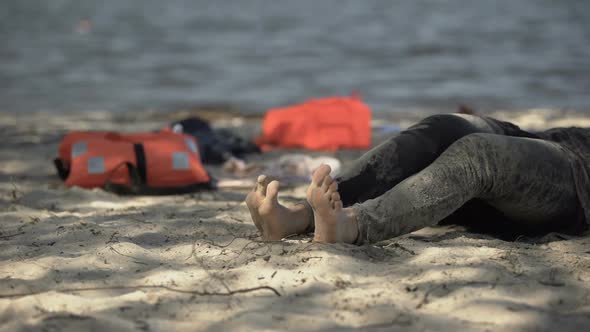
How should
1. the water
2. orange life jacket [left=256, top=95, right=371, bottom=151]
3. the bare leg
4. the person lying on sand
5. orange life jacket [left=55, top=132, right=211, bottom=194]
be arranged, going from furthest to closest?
the water
orange life jacket [left=256, top=95, right=371, bottom=151]
orange life jacket [left=55, top=132, right=211, bottom=194]
the bare leg
the person lying on sand

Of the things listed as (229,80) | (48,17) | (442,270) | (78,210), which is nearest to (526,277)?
(442,270)

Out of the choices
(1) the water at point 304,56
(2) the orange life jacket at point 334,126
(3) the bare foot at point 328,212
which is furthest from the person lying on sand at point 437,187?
(1) the water at point 304,56

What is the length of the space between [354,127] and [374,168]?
2.66m

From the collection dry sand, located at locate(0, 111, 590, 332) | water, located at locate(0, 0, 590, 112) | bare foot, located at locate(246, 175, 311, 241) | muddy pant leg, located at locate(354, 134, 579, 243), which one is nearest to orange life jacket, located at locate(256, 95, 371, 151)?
dry sand, located at locate(0, 111, 590, 332)

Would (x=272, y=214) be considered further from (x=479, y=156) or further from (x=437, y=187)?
(x=479, y=156)

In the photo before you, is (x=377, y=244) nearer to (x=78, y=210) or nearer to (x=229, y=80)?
(x=78, y=210)

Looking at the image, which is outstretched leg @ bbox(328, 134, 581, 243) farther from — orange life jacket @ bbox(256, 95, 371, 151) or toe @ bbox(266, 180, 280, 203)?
orange life jacket @ bbox(256, 95, 371, 151)

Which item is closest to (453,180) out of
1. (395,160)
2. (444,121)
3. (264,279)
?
(395,160)

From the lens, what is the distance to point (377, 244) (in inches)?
113

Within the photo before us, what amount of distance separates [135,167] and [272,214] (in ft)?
5.63

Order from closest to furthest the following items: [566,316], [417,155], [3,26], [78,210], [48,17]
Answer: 1. [566,316]
2. [417,155]
3. [78,210]
4. [3,26]
5. [48,17]

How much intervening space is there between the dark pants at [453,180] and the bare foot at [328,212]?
5 cm

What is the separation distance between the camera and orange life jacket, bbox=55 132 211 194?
4230 mm

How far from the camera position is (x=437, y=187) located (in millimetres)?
2707
